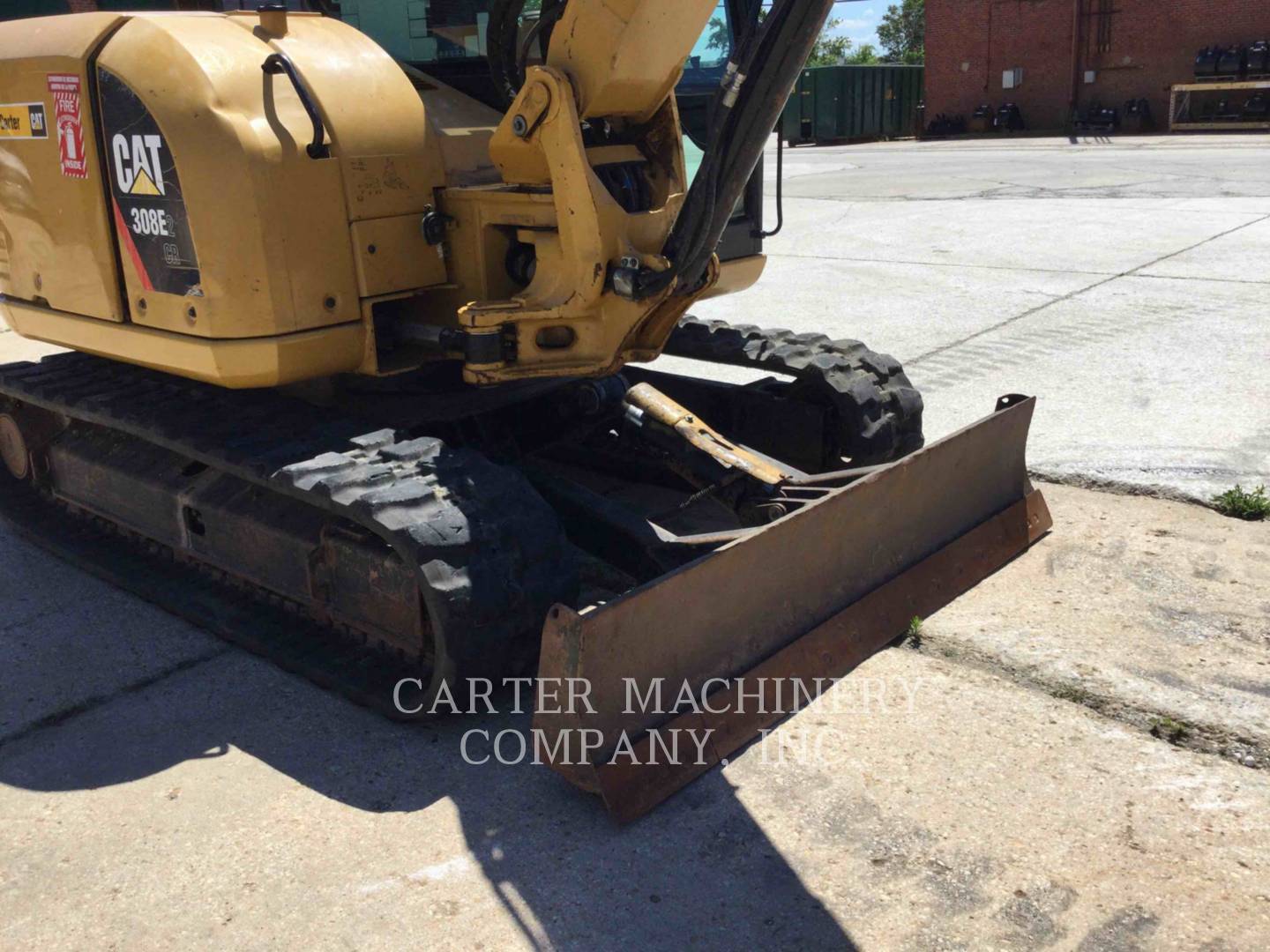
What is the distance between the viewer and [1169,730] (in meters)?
3.48

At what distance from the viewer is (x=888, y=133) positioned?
35219 mm

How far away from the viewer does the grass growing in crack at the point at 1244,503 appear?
4910mm

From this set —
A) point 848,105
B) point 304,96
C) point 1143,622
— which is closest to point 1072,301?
point 1143,622

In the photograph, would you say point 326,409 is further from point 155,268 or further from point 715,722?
point 715,722

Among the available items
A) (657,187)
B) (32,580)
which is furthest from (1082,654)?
(32,580)

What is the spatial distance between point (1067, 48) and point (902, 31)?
1599 inches

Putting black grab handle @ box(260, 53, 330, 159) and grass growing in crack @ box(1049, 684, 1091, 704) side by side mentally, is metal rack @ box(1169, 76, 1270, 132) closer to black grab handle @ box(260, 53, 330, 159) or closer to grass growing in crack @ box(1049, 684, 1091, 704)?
grass growing in crack @ box(1049, 684, 1091, 704)

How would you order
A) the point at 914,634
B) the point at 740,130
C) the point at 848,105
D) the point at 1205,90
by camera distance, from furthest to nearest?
the point at 848,105 → the point at 1205,90 → the point at 914,634 → the point at 740,130

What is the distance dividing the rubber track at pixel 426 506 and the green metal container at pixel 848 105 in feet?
103

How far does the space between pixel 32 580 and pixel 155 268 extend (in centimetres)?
163

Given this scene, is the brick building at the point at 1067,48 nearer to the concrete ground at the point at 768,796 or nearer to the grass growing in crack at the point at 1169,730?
the concrete ground at the point at 768,796

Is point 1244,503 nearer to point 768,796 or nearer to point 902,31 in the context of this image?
point 768,796

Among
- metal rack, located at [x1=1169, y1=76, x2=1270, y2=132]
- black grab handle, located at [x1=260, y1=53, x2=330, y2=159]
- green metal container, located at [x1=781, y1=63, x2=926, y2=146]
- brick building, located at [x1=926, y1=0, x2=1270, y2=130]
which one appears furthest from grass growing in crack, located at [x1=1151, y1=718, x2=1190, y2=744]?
green metal container, located at [x1=781, y1=63, x2=926, y2=146]

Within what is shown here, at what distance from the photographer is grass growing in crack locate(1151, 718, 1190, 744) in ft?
11.3
